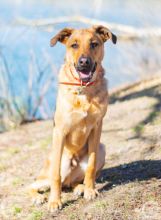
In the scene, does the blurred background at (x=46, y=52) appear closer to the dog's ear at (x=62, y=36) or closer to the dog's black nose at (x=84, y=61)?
the dog's ear at (x=62, y=36)

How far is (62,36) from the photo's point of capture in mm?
5980

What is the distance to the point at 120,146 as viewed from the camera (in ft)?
27.7

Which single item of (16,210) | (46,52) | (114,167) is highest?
(46,52)

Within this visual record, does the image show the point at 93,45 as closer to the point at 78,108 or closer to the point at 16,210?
the point at 78,108

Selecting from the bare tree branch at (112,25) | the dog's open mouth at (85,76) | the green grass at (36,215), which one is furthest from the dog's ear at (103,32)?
the bare tree branch at (112,25)

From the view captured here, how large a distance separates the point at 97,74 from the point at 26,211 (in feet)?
5.47

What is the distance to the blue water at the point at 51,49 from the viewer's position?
1316 cm

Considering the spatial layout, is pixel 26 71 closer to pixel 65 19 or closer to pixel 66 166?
pixel 65 19

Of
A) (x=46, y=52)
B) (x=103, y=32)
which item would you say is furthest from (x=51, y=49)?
(x=103, y=32)

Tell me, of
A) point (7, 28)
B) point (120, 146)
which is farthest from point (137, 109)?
point (7, 28)

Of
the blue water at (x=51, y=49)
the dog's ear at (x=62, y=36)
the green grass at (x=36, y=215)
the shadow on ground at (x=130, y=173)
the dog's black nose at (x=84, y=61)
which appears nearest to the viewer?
the dog's black nose at (x=84, y=61)

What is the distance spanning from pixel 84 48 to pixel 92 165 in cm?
127

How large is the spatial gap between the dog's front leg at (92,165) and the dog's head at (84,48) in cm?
62

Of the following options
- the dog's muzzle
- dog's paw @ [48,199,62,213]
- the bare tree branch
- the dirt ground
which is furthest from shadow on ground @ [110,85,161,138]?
the dog's muzzle
